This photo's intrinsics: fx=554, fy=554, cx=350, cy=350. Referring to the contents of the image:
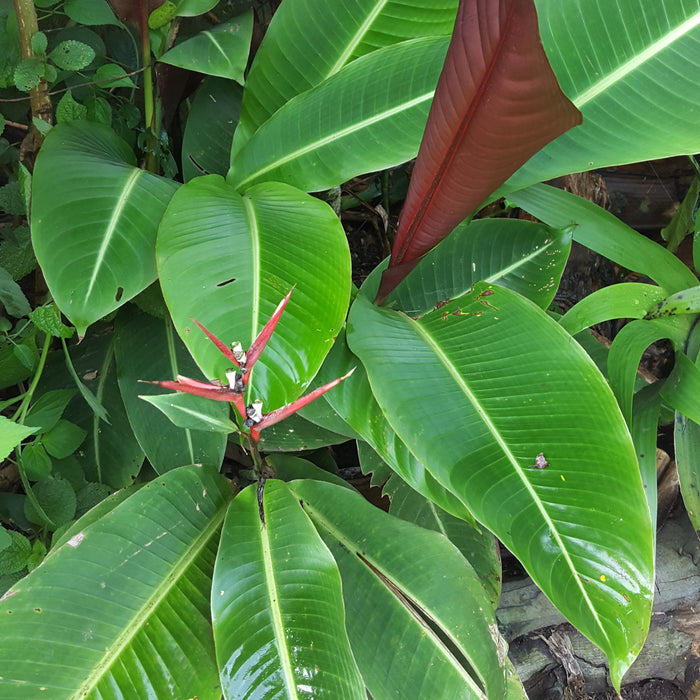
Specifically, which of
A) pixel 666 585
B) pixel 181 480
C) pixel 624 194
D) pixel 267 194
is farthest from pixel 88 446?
pixel 624 194

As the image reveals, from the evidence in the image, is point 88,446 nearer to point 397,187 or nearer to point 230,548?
point 230,548

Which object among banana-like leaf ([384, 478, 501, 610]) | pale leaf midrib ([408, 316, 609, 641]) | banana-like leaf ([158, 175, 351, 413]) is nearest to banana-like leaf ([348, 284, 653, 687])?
pale leaf midrib ([408, 316, 609, 641])

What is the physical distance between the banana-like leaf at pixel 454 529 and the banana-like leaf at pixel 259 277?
1.50ft

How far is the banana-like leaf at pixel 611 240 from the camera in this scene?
96 centimetres

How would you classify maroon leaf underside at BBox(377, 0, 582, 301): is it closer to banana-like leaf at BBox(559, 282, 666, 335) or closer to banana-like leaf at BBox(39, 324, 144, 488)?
banana-like leaf at BBox(559, 282, 666, 335)

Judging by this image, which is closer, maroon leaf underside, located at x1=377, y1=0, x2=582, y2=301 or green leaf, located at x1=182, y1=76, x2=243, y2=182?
maroon leaf underside, located at x1=377, y1=0, x2=582, y2=301

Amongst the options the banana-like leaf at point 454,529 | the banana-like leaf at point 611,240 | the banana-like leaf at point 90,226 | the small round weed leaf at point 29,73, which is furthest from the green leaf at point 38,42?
the banana-like leaf at point 454,529

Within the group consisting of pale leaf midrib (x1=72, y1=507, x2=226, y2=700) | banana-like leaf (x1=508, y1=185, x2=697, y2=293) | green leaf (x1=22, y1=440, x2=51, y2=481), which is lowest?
pale leaf midrib (x1=72, y1=507, x2=226, y2=700)

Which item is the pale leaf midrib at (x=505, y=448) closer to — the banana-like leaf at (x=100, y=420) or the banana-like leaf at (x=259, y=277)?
the banana-like leaf at (x=259, y=277)

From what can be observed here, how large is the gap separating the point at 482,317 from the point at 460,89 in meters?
0.33

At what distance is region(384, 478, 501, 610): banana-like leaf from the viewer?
988 millimetres

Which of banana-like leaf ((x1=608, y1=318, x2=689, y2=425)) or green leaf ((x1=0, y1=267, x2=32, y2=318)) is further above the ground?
green leaf ((x1=0, y1=267, x2=32, y2=318))

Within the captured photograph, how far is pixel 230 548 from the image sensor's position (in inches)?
27.6

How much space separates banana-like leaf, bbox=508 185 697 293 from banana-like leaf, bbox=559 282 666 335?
0.17 ft
